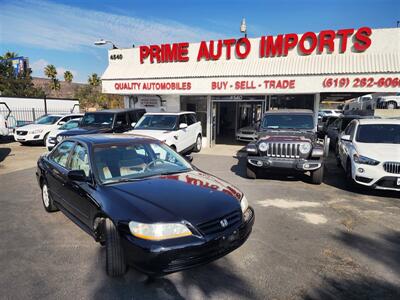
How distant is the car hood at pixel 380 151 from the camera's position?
5730 millimetres

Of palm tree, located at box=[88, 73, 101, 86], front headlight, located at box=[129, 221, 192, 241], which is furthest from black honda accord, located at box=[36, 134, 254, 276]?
palm tree, located at box=[88, 73, 101, 86]

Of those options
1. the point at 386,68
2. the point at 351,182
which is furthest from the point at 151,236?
the point at 386,68

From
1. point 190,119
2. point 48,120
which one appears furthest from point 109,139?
point 48,120

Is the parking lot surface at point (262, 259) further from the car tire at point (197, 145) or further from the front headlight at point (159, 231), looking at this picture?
the car tire at point (197, 145)

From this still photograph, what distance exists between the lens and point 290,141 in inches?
269

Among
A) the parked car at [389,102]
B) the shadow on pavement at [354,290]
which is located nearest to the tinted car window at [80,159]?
the shadow on pavement at [354,290]

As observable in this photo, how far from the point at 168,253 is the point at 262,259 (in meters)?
1.50

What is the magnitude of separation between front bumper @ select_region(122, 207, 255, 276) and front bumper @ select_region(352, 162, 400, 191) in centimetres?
459

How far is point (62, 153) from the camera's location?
4.57 meters

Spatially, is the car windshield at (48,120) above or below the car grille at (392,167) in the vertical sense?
above

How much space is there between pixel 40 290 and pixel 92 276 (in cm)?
51

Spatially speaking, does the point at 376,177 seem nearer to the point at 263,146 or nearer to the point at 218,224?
the point at 263,146

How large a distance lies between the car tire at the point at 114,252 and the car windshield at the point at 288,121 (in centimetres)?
636

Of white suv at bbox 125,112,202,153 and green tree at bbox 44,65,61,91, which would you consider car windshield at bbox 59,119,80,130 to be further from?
green tree at bbox 44,65,61,91
